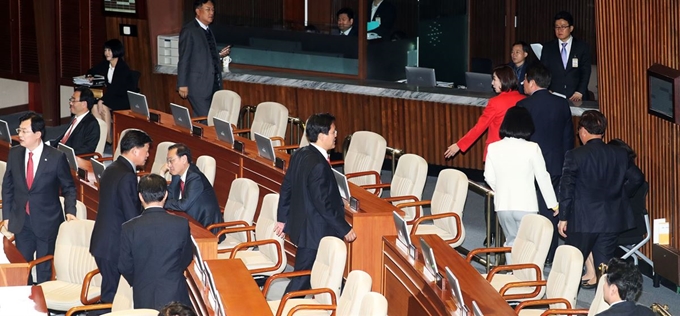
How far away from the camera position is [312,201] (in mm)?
6762

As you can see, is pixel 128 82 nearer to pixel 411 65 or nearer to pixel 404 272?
pixel 411 65

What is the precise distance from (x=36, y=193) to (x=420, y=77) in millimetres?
4302

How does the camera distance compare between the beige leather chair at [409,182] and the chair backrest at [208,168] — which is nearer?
the beige leather chair at [409,182]

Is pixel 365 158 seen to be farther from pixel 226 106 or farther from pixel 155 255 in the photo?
pixel 155 255

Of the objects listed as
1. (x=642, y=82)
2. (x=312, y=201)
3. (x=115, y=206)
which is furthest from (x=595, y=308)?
(x=115, y=206)

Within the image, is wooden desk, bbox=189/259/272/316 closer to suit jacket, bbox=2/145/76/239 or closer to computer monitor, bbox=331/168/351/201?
computer monitor, bbox=331/168/351/201

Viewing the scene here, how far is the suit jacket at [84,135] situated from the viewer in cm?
968

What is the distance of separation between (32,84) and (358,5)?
5815 mm

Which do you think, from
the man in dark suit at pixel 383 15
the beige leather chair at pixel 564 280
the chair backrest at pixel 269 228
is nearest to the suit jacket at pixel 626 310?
the beige leather chair at pixel 564 280

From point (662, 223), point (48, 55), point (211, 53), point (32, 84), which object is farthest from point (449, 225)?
point (32, 84)

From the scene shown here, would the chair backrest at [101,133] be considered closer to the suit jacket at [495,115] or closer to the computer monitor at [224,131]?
the computer monitor at [224,131]

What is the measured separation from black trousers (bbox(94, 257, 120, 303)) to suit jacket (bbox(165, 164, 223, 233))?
0.82 m

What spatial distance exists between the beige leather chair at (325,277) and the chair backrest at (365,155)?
2.49m

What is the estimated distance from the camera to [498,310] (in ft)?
17.8
